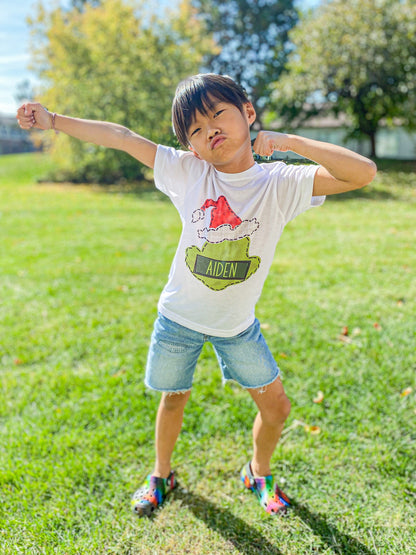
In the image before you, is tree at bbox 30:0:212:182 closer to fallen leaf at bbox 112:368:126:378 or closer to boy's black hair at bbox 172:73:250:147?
fallen leaf at bbox 112:368:126:378

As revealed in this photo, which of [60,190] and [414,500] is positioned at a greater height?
[414,500]

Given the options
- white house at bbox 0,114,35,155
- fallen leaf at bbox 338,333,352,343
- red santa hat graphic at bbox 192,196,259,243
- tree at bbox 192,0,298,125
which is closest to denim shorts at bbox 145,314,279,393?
red santa hat graphic at bbox 192,196,259,243

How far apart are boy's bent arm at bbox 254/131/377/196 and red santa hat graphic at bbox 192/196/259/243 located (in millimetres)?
247

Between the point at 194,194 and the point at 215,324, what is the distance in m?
0.50

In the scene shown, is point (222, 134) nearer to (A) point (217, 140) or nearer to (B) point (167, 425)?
(A) point (217, 140)

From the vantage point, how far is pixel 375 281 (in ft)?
15.7

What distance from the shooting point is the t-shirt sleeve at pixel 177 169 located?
71.3 inches

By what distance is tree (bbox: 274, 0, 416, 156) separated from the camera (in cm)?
1273

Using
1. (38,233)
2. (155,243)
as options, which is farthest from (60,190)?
(155,243)

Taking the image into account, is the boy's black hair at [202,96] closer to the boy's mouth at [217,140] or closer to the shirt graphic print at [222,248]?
the boy's mouth at [217,140]

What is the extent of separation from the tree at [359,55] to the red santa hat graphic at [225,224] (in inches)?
509

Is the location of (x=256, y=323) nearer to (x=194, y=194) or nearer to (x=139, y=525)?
(x=194, y=194)

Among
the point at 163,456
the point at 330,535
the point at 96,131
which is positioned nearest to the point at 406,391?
the point at 330,535

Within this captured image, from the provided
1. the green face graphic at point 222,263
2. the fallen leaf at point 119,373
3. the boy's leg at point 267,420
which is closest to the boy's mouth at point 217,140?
the green face graphic at point 222,263
